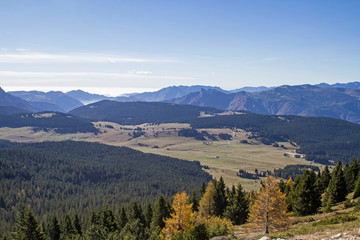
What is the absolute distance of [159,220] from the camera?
74.1 m

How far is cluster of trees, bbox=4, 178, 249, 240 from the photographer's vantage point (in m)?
53.7

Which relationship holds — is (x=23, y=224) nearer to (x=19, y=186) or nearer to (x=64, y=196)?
(x=64, y=196)

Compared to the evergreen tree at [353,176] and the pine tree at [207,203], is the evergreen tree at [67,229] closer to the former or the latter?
the pine tree at [207,203]

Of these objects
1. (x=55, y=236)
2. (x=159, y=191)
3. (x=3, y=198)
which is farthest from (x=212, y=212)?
(x=3, y=198)

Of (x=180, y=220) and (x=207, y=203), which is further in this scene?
(x=207, y=203)

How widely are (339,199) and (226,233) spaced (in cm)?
4329

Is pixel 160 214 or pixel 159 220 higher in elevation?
pixel 160 214

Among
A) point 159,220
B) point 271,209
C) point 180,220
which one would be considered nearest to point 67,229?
point 159,220

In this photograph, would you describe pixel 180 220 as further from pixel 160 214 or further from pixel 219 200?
pixel 219 200

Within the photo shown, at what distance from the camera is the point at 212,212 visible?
81.6 m

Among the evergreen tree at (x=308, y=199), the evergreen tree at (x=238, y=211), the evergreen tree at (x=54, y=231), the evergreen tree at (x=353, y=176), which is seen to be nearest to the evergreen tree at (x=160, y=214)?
the evergreen tree at (x=238, y=211)

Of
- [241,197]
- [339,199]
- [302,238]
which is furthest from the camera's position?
[241,197]

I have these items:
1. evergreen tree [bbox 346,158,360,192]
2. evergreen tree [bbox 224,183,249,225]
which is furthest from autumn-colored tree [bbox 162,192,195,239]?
evergreen tree [bbox 346,158,360,192]

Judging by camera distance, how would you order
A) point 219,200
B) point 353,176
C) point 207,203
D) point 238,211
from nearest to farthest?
1. point 238,211
2. point 207,203
3. point 353,176
4. point 219,200
